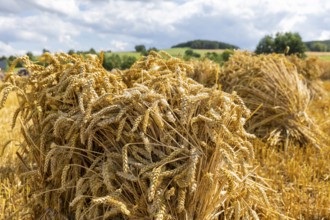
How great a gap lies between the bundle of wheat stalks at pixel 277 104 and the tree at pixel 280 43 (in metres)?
36.2

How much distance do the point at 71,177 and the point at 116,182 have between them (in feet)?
1.25

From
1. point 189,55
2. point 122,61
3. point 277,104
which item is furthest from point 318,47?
point 277,104

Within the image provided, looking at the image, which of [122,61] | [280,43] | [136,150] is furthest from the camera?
[280,43]

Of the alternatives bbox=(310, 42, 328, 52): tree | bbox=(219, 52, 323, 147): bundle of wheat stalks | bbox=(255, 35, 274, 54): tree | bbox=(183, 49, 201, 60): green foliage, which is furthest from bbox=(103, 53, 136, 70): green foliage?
bbox=(310, 42, 328, 52): tree

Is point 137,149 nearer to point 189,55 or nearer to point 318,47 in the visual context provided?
point 189,55

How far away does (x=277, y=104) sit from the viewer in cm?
608

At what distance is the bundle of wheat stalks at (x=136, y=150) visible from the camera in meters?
2.38

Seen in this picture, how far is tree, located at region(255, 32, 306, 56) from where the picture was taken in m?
41.9

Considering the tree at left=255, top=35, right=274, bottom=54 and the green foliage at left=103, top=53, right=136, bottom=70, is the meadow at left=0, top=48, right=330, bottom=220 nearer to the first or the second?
the green foliage at left=103, top=53, right=136, bottom=70

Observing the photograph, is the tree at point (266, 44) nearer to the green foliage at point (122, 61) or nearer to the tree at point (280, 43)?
the tree at point (280, 43)

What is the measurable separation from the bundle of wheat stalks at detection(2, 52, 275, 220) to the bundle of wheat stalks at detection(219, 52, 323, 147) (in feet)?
10.8

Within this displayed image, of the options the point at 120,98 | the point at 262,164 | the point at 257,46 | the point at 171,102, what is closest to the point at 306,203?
the point at 262,164

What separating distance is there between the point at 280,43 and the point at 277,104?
37799mm

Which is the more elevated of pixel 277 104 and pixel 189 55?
pixel 277 104
